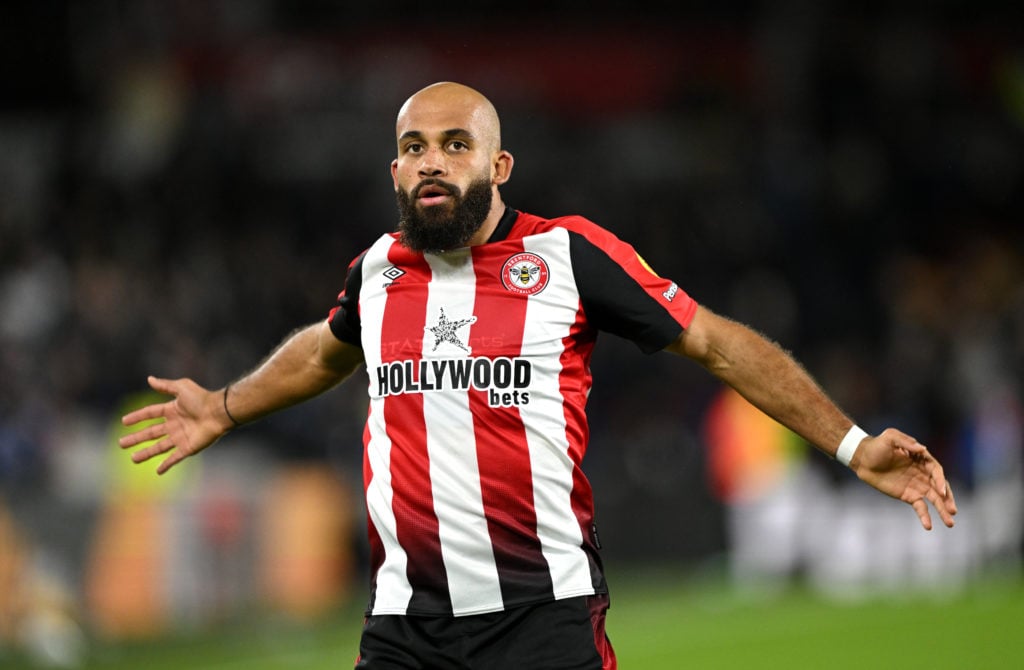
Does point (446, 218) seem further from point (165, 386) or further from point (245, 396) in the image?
point (165, 386)

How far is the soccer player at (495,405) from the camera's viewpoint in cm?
Answer: 417

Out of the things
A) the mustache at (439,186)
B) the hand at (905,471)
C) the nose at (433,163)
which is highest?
the nose at (433,163)

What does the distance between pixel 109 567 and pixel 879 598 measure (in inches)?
232

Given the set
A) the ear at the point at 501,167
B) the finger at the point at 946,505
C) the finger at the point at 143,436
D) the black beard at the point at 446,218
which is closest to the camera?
the finger at the point at 946,505

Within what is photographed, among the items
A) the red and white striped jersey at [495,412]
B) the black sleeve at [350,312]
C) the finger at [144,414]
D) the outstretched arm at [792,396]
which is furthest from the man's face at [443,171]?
the finger at [144,414]

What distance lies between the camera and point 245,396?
484 cm

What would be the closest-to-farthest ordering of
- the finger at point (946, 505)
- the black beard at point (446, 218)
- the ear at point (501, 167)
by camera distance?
the finger at point (946, 505) → the black beard at point (446, 218) → the ear at point (501, 167)

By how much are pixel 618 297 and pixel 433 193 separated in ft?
1.91

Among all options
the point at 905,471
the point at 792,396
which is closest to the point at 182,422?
the point at 792,396

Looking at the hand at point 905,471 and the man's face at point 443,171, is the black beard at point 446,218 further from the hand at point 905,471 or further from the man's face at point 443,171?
the hand at point 905,471

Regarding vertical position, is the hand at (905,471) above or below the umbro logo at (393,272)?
below

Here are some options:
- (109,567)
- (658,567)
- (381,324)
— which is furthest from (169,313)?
(381,324)

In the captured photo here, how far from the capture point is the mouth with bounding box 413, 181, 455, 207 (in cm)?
430

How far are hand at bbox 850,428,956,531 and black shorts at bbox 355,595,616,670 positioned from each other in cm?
87
